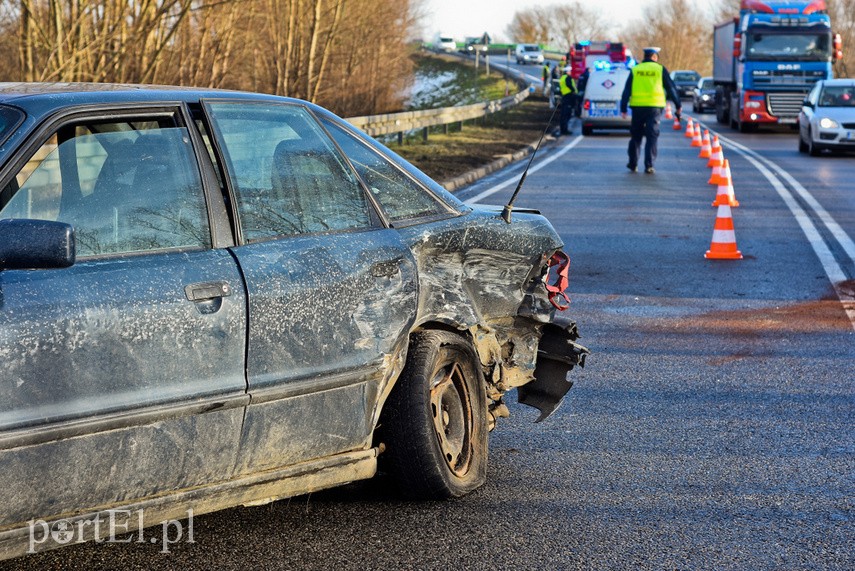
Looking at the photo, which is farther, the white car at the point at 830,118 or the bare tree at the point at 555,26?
the bare tree at the point at 555,26

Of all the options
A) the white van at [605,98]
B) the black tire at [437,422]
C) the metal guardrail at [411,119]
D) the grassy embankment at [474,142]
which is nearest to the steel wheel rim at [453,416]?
the black tire at [437,422]

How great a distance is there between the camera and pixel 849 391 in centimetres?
652

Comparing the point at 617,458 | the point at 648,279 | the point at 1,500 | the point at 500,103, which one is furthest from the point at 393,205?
the point at 500,103

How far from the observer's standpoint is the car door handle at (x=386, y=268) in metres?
4.40

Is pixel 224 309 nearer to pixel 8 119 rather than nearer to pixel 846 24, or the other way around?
pixel 8 119

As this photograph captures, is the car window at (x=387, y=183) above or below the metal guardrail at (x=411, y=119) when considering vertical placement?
above

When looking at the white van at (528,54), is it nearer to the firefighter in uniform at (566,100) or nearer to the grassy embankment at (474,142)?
the grassy embankment at (474,142)

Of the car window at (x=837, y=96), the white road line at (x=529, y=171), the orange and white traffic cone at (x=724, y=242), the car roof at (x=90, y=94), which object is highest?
the car roof at (x=90, y=94)

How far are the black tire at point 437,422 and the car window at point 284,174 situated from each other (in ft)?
1.87

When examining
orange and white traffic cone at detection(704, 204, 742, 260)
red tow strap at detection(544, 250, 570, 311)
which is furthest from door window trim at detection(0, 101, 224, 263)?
orange and white traffic cone at detection(704, 204, 742, 260)

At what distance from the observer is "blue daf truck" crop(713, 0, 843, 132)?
3328 centimetres

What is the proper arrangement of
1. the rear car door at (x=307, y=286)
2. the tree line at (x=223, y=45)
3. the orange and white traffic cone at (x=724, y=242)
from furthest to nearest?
the tree line at (x=223, y=45)
the orange and white traffic cone at (x=724, y=242)
the rear car door at (x=307, y=286)

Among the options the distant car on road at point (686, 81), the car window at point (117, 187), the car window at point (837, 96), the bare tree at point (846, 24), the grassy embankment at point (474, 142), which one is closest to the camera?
the car window at point (117, 187)

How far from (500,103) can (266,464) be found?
122 ft
